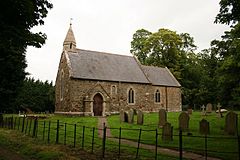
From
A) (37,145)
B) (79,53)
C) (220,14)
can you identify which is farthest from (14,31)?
(79,53)

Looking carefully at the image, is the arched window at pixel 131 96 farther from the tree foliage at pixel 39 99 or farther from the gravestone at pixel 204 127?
the tree foliage at pixel 39 99

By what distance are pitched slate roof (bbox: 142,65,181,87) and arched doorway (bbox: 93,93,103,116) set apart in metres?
9.65

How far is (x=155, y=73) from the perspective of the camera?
1652 inches

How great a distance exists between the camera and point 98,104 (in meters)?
32.2

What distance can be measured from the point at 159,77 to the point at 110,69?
953 cm

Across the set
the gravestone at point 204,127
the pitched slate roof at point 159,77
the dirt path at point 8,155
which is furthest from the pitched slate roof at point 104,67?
Result: the dirt path at point 8,155

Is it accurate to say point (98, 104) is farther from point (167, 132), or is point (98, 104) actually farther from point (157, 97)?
point (167, 132)

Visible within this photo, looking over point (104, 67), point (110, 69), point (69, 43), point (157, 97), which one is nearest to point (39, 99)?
point (69, 43)

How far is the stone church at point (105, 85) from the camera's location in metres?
31.4

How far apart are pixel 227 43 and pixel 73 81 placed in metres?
18.1

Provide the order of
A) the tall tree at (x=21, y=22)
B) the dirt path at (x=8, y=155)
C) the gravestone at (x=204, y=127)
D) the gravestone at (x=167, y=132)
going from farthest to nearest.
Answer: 1. the gravestone at (x=204, y=127)
2. the gravestone at (x=167, y=132)
3. the dirt path at (x=8, y=155)
4. the tall tree at (x=21, y=22)

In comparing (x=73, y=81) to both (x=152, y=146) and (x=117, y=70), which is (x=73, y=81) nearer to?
(x=117, y=70)

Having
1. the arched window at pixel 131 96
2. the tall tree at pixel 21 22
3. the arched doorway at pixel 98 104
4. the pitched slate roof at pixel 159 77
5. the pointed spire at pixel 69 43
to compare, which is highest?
the pointed spire at pixel 69 43

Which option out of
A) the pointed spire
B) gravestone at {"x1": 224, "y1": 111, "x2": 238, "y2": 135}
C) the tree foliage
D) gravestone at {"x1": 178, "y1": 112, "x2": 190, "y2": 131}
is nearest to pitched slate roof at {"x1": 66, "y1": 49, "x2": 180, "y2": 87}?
the pointed spire
